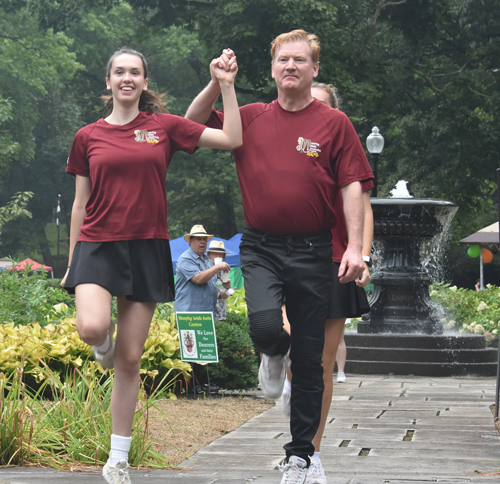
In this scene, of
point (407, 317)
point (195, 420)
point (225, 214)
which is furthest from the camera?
point (225, 214)

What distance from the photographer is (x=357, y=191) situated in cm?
414

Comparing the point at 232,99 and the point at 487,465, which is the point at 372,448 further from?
the point at 232,99

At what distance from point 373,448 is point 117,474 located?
Answer: 6.84 ft

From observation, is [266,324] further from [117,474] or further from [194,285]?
[194,285]

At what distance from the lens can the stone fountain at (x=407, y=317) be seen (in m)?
12.3

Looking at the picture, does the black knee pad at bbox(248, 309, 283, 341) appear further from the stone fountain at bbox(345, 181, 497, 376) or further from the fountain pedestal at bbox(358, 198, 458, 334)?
the fountain pedestal at bbox(358, 198, 458, 334)

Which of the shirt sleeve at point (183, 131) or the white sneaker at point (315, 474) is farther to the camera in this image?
the shirt sleeve at point (183, 131)

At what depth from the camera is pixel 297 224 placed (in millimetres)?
4082

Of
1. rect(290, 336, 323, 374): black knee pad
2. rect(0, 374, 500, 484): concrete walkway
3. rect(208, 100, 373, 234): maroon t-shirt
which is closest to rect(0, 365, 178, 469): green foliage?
rect(0, 374, 500, 484): concrete walkway

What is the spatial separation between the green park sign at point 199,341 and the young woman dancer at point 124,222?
12.9 feet

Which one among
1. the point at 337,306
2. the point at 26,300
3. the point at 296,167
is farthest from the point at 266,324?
the point at 26,300

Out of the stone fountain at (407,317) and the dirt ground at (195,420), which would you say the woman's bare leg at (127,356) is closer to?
the dirt ground at (195,420)

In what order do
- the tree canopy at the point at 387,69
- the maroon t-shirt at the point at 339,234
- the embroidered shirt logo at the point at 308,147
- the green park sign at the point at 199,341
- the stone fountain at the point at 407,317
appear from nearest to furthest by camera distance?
the embroidered shirt logo at the point at 308,147 < the maroon t-shirt at the point at 339,234 < the green park sign at the point at 199,341 < the stone fountain at the point at 407,317 < the tree canopy at the point at 387,69

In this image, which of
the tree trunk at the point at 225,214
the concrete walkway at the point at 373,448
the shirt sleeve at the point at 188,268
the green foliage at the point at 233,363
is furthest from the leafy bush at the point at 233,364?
the tree trunk at the point at 225,214
